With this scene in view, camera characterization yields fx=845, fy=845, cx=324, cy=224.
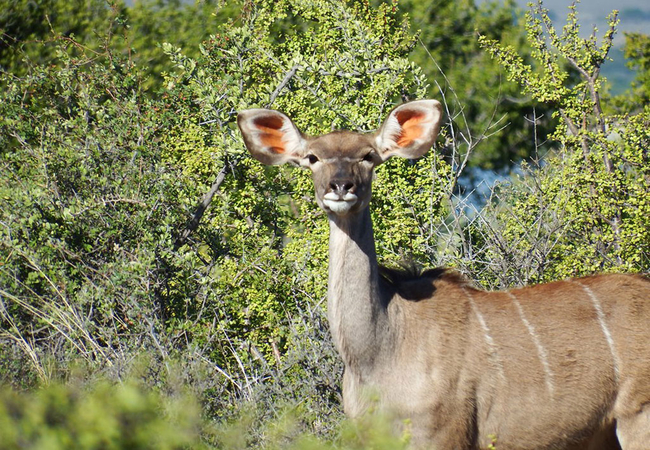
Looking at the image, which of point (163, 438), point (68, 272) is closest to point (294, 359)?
point (68, 272)

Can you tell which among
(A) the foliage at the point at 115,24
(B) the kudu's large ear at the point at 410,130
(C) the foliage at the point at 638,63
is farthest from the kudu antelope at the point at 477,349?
(C) the foliage at the point at 638,63

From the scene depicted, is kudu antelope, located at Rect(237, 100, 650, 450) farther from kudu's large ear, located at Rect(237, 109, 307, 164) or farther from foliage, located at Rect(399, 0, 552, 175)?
foliage, located at Rect(399, 0, 552, 175)

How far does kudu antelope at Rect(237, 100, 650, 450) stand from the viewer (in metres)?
3.47

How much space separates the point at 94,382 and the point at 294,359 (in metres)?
1.21

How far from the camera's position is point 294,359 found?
4.68 metres

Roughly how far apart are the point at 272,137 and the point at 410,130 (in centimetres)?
66

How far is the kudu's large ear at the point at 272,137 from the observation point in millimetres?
3955

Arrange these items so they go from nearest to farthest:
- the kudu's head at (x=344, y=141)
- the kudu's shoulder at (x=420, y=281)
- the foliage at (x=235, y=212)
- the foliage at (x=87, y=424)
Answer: the foliage at (x=87, y=424), the kudu's head at (x=344, y=141), the kudu's shoulder at (x=420, y=281), the foliage at (x=235, y=212)

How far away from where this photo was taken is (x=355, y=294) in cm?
358

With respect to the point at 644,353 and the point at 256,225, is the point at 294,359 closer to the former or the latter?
the point at 256,225

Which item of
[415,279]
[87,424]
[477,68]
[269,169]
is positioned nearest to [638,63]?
[477,68]

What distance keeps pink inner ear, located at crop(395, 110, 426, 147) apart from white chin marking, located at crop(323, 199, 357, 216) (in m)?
0.67

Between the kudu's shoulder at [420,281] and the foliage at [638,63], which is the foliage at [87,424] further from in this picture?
the foliage at [638,63]

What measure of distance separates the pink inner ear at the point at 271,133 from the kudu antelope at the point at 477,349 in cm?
23
